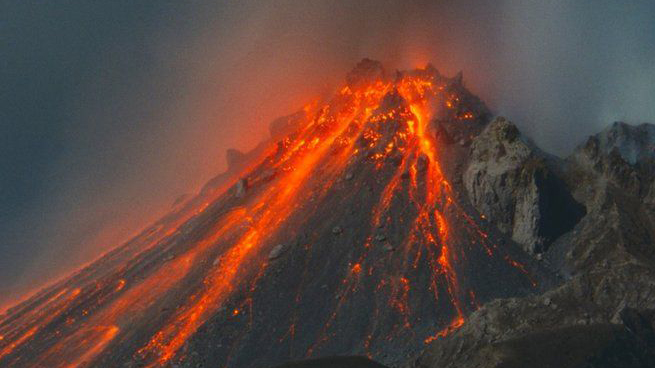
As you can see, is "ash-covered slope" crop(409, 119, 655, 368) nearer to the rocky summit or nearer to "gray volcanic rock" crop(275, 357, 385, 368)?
the rocky summit

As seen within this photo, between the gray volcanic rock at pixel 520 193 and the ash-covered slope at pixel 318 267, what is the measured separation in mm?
2728

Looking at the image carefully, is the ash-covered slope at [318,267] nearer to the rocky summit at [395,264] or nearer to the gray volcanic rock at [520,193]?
the rocky summit at [395,264]

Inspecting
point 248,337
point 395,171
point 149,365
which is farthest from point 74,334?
point 395,171

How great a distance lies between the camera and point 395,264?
8812 centimetres

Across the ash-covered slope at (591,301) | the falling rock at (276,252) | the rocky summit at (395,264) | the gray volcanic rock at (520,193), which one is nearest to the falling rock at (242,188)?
the rocky summit at (395,264)

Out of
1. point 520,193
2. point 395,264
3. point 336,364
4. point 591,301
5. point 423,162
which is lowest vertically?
point 591,301

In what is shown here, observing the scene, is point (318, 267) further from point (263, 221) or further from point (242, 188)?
point (242, 188)

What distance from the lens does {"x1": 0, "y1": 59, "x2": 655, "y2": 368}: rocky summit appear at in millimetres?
59938

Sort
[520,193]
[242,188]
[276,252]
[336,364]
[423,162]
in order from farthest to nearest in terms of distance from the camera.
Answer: [242,188]
[423,162]
[276,252]
[520,193]
[336,364]

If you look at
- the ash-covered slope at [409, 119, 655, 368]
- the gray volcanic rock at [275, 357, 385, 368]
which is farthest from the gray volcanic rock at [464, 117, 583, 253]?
the gray volcanic rock at [275, 357, 385, 368]

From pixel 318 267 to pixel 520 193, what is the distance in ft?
115

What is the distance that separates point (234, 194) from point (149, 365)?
53539 millimetres

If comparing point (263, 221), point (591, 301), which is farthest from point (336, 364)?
point (263, 221)

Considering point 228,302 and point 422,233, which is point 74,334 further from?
point 422,233
